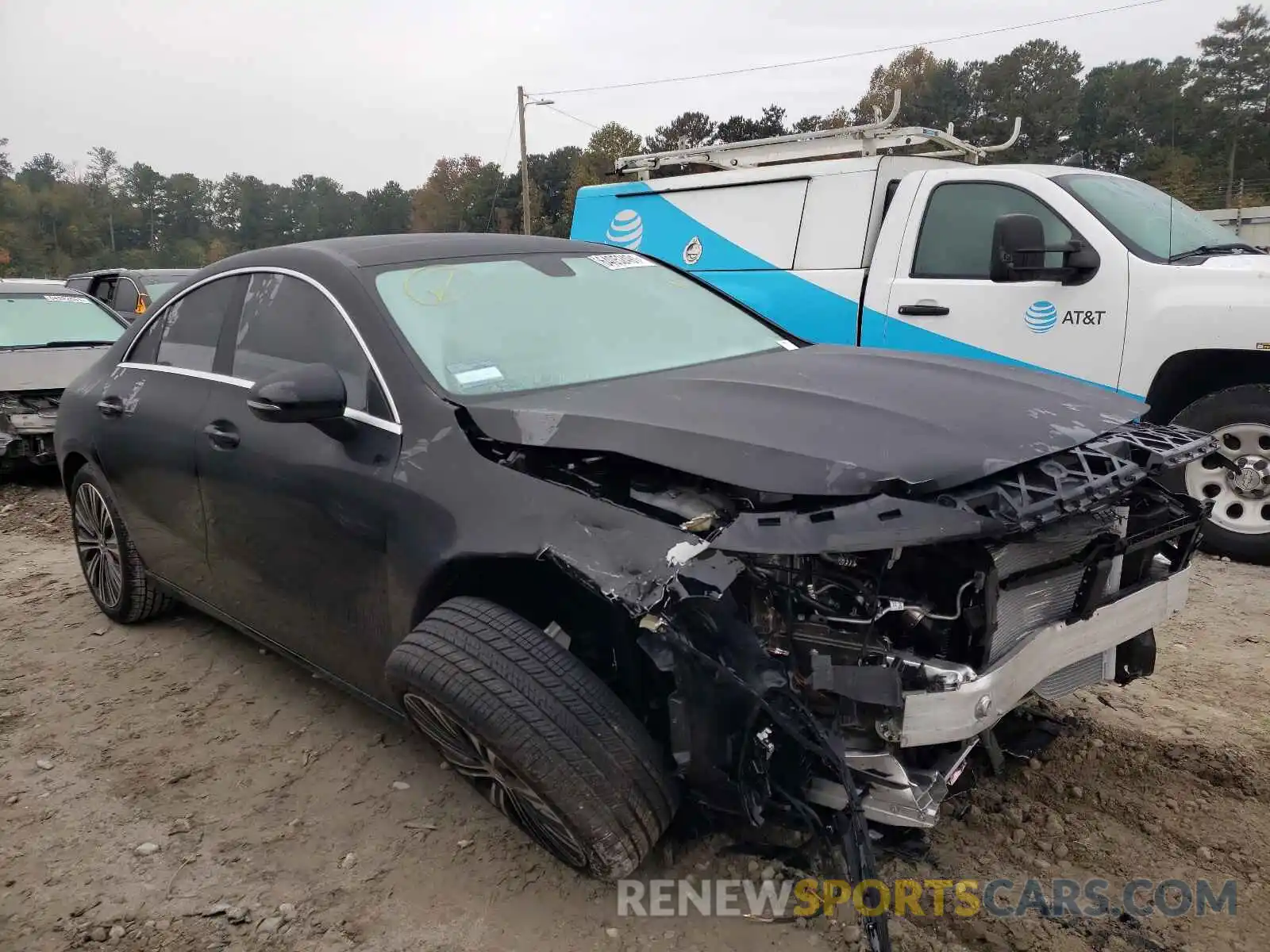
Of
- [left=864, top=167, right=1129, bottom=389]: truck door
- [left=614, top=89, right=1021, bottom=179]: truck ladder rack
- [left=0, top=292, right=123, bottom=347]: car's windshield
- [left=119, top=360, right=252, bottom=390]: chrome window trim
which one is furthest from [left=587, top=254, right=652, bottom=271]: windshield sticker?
[left=0, top=292, right=123, bottom=347]: car's windshield

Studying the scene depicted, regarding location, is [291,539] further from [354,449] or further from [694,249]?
[694,249]

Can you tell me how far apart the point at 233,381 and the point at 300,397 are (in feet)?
2.94

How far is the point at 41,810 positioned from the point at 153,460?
1330 millimetres

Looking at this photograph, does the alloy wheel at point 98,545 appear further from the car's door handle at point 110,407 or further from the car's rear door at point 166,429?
the car's door handle at point 110,407

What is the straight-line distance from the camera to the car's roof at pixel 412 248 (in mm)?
3141

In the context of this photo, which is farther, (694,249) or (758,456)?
(694,249)

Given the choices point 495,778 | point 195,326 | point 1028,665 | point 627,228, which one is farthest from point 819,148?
point 495,778

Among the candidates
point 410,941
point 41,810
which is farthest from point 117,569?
point 410,941

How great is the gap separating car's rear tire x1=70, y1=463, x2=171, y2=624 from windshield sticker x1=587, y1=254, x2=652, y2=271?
238 cm

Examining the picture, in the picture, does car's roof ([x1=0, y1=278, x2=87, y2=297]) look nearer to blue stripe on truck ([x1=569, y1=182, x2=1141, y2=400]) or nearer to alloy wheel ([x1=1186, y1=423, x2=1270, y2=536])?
blue stripe on truck ([x1=569, y1=182, x2=1141, y2=400])

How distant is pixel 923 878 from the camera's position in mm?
2414

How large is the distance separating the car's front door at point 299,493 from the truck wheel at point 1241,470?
4.15 metres

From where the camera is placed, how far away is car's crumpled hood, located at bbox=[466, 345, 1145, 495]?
6.93 ft

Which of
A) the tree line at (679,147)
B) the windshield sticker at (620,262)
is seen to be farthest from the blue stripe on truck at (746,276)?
the tree line at (679,147)
